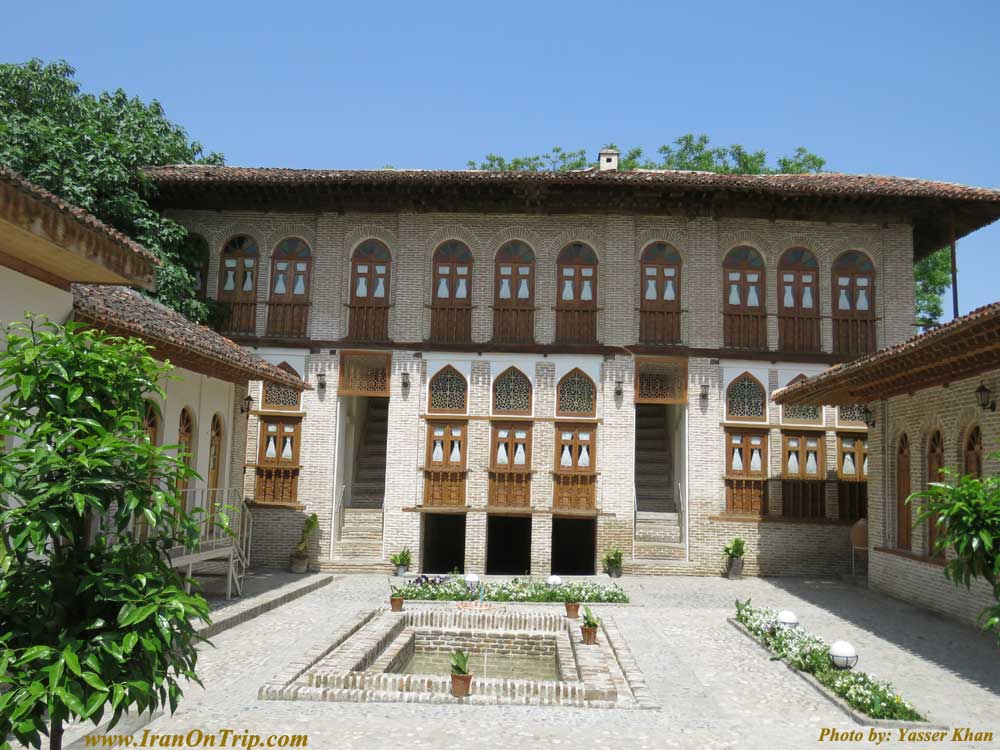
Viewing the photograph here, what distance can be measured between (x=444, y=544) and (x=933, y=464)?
435 inches

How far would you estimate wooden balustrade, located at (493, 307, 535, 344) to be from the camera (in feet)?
57.4

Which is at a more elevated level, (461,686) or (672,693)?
(461,686)

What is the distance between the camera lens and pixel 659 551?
17172mm

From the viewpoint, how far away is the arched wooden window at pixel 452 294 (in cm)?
1758

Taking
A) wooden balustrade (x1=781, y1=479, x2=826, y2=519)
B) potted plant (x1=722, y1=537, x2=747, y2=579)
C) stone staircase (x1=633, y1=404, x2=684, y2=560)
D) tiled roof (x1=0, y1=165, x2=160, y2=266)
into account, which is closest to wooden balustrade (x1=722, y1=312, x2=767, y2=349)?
wooden balustrade (x1=781, y1=479, x2=826, y2=519)

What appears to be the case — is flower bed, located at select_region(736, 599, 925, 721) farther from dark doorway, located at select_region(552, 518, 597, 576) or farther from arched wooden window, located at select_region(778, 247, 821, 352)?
dark doorway, located at select_region(552, 518, 597, 576)

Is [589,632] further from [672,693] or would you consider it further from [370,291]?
[370,291]

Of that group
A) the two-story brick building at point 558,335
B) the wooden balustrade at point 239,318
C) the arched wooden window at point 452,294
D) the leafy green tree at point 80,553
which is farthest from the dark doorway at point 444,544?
the leafy green tree at point 80,553

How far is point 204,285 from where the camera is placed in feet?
59.0

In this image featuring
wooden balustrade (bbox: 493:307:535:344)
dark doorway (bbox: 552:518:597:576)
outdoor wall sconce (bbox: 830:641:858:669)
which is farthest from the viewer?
dark doorway (bbox: 552:518:597:576)

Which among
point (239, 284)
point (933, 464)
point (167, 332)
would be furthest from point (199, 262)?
point (933, 464)

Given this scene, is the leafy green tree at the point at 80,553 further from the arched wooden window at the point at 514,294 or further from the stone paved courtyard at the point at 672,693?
the arched wooden window at the point at 514,294

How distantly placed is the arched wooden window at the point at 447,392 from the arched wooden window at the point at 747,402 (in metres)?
5.42

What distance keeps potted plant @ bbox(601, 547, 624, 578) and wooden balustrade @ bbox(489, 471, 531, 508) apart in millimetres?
1881
